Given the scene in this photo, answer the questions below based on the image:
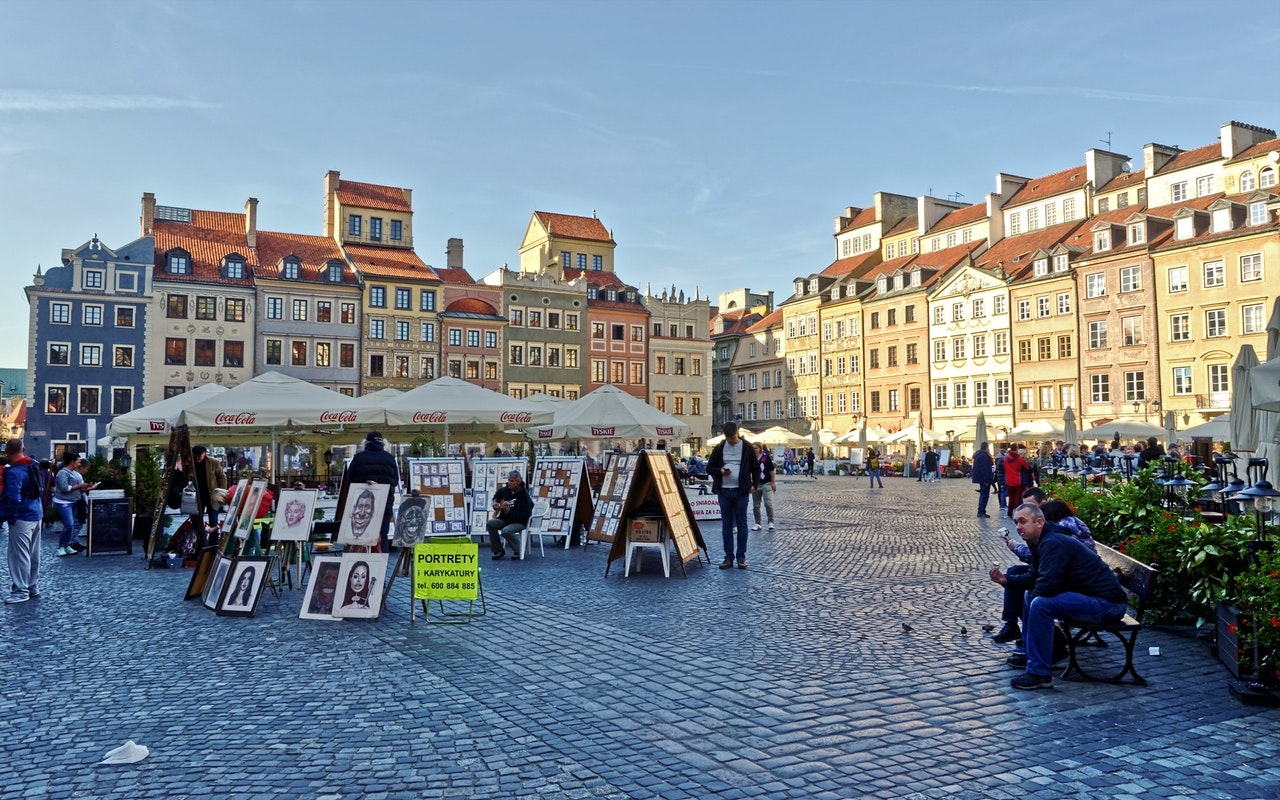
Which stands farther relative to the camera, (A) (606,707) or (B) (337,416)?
(B) (337,416)

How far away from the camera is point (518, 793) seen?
4812 millimetres

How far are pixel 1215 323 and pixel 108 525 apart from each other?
48390 millimetres

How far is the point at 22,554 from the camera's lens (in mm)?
→ 11102

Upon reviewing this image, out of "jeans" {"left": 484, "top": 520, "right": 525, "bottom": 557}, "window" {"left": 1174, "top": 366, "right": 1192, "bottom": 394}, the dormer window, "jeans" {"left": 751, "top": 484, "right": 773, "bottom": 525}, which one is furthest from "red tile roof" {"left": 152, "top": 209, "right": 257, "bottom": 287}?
"window" {"left": 1174, "top": 366, "right": 1192, "bottom": 394}

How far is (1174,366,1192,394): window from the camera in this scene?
4829cm

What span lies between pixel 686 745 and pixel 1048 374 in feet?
181

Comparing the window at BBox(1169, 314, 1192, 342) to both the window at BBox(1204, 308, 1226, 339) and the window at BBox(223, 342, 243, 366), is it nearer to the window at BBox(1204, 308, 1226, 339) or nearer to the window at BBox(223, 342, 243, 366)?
the window at BBox(1204, 308, 1226, 339)

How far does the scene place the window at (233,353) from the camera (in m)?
57.4

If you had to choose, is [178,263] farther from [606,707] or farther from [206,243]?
[606,707]

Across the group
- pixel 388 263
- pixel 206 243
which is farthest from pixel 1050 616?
pixel 206 243

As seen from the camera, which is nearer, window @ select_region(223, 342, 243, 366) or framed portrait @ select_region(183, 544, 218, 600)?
framed portrait @ select_region(183, 544, 218, 600)

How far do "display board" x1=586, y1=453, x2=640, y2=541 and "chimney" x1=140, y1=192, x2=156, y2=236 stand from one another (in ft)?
177

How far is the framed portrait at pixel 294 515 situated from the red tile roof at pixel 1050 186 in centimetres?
5742

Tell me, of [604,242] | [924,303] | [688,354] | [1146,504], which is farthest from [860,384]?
[1146,504]
